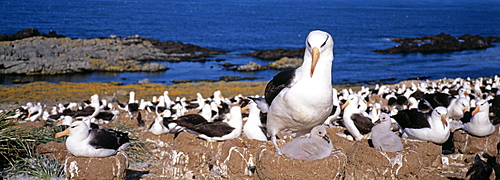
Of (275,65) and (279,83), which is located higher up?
(279,83)

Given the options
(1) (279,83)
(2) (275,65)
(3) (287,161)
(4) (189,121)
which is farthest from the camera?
(2) (275,65)

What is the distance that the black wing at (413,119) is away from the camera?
897cm

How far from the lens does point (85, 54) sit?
42.7 meters

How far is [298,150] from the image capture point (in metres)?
6.28

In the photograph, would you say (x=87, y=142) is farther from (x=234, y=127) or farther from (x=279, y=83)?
(x=234, y=127)

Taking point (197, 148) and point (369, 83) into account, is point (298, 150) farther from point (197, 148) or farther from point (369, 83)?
point (369, 83)

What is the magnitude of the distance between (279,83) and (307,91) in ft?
2.25

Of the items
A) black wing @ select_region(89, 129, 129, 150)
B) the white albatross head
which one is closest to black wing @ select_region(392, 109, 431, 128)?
the white albatross head

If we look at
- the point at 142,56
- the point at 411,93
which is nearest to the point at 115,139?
the point at 411,93

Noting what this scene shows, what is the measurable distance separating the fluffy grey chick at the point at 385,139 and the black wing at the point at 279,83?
58.9 inches

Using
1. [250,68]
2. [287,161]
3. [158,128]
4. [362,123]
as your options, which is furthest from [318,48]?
[250,68]

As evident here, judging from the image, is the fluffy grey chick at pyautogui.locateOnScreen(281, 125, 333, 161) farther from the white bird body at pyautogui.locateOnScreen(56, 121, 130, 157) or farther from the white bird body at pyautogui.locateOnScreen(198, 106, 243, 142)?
the white bird body at pyautogui.locateOnScreen(198, 106, 243, 142)

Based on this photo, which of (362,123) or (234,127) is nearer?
(362,123)

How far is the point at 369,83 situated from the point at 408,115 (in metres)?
24.2
